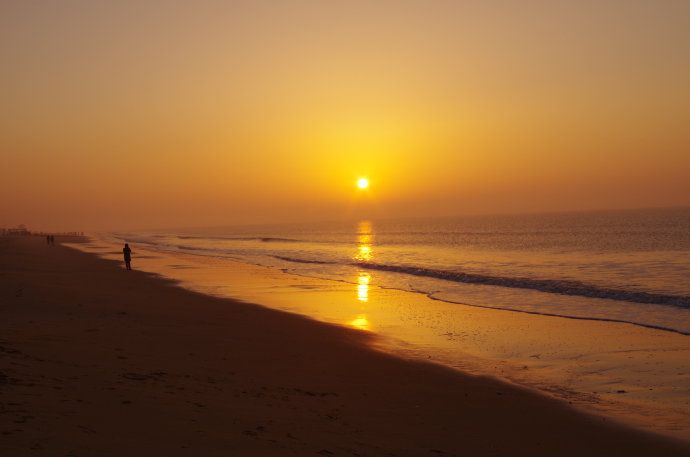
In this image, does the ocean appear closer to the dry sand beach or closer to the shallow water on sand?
Result: the shallow water on sand

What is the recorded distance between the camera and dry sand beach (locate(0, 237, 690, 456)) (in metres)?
5.98

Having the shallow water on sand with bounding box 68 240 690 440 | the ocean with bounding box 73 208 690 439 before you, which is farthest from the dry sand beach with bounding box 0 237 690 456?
the ocean with bounding box 73 208 690 439

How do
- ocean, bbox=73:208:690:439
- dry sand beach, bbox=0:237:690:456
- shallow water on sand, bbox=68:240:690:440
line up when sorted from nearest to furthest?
dry sand beach, bbox=0:237:690:456 < shallow water on sand, bbox=68:240:690:440 < ocean, bbox=73:208:690:439

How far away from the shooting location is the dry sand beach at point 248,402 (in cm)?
598

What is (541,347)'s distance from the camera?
14008 millimetres

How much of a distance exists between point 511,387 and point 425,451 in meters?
4.13

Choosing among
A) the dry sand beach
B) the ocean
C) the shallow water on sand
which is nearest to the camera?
the dry sand beach

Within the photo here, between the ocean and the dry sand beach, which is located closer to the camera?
the dry sand beach

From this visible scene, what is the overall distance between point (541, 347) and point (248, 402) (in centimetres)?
915

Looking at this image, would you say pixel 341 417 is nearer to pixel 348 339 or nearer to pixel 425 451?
pixel 425 451

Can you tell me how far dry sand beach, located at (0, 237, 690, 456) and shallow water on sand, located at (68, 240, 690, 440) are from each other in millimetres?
885

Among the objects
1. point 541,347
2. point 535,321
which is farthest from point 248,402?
point 535,321

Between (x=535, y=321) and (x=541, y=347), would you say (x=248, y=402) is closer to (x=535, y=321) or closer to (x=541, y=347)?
(x=541, y=347)

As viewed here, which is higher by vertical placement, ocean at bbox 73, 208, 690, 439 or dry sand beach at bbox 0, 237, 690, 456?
dry sand beach at bbox 0, 237, 690, 456
